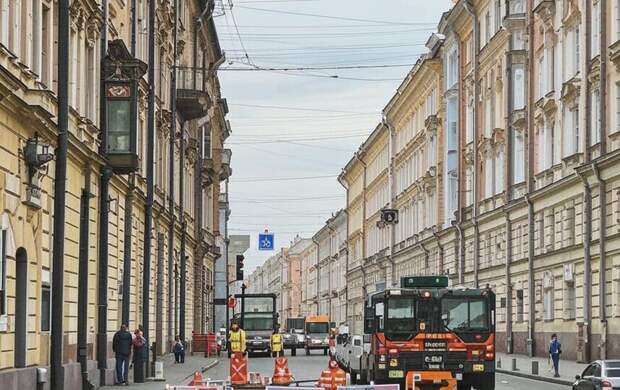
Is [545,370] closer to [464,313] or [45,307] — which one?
[464,313]

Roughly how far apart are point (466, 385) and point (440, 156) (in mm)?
47917

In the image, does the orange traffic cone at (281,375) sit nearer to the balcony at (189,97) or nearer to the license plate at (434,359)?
the license plate at (434,359)

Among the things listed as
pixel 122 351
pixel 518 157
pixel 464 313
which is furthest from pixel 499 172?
pixel 464 313

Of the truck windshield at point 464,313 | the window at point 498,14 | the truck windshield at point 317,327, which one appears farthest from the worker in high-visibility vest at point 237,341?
the truck windshield at point 317,327

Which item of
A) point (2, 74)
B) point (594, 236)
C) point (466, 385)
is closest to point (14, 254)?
point (2, 74)

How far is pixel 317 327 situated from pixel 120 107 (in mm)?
46660

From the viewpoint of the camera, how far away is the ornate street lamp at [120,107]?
3256cm

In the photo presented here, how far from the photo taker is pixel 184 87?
59.1 m

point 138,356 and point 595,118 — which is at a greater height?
point 595,118

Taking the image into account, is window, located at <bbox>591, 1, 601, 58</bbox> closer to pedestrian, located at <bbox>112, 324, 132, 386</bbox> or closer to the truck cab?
pedestrian, located at <bbox>112, 324, 132, 386</bbox>

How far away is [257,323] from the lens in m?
72.1

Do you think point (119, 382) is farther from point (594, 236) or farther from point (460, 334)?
point (594, 236)

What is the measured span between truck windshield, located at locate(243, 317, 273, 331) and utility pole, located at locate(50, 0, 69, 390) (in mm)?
46343

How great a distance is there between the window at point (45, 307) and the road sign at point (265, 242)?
74.5m
